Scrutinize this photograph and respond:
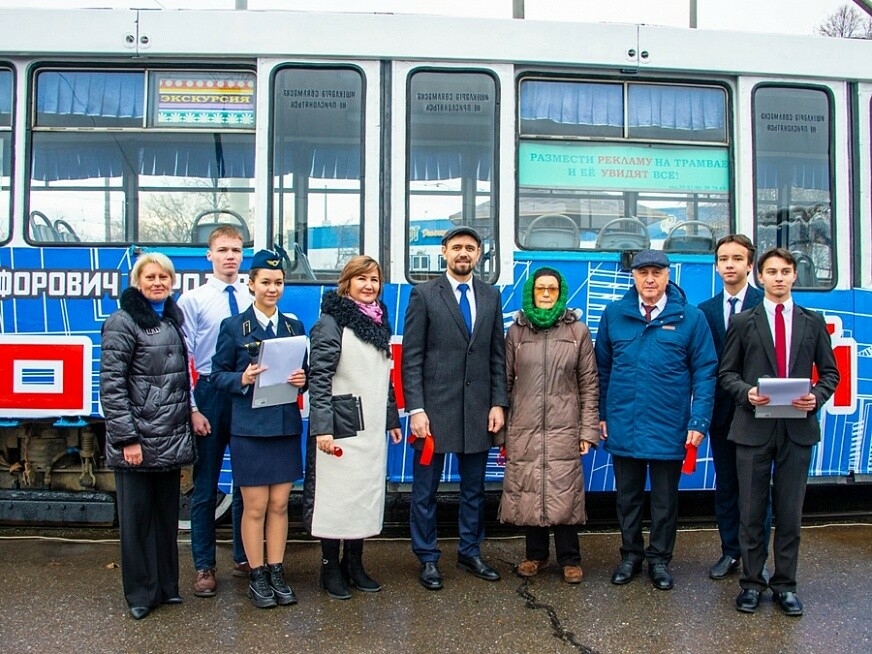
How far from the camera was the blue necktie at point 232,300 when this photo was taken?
4.86m

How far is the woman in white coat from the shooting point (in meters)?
4.55

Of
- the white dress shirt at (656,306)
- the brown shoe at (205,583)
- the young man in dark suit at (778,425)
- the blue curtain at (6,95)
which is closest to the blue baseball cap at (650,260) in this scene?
the white dress shirt at (656,306)

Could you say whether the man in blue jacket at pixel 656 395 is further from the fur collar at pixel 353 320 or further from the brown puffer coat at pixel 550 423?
the fur collar at pixel 353 320

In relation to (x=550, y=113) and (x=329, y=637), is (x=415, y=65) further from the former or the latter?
(x=329, y=637)

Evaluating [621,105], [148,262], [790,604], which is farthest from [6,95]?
[790,604]

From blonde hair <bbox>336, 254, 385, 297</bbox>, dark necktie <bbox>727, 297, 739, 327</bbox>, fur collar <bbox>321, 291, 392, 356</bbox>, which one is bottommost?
fur collar <bbox>321, 291, 392, 356</bbox>

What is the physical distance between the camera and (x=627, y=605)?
4613mm

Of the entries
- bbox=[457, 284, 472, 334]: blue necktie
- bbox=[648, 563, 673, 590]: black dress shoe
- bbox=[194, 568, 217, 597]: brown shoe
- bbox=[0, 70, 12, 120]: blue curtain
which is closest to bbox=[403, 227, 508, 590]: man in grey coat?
bbox=[457, 284, 472, 334]: blue necktie

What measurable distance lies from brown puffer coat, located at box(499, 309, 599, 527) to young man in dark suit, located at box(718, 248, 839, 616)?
77cm

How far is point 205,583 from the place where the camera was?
473 centimetres

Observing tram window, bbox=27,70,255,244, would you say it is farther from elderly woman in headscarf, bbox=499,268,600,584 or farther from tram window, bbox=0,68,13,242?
elderly woman in headscarf, bbox=499,268,600,584

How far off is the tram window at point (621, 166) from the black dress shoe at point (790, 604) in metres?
2.29

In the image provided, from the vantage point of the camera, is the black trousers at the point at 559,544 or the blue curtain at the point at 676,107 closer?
the black trousers at the point at 559,544

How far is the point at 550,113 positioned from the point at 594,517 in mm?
2918
